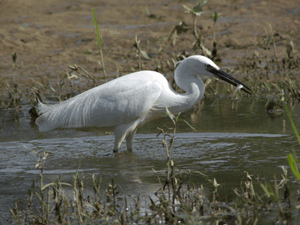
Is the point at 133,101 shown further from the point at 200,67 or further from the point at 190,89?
the point at 200,67

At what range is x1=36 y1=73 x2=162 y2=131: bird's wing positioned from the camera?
482 cm

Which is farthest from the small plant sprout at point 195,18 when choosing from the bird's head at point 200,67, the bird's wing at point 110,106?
the bird's wing at point 110,106

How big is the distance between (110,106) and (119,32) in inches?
288

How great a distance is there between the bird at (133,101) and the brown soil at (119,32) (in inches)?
138

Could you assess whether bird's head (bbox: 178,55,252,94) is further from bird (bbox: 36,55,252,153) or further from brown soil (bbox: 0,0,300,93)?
brown soil (bbox: 0,0,300,93)

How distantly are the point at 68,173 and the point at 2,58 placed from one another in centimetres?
676

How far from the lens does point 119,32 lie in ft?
39.3

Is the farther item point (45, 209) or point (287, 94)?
point (287, 94)

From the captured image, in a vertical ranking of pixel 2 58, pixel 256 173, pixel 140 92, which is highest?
pixel 2 58

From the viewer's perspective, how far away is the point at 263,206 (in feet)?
9.84

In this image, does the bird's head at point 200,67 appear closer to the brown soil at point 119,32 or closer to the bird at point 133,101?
the bird at point 133,101

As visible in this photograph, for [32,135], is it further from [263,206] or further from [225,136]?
[263,206]

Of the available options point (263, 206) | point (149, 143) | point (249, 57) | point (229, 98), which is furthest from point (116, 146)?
point (249, 57)

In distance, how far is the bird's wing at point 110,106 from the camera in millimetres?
4820
